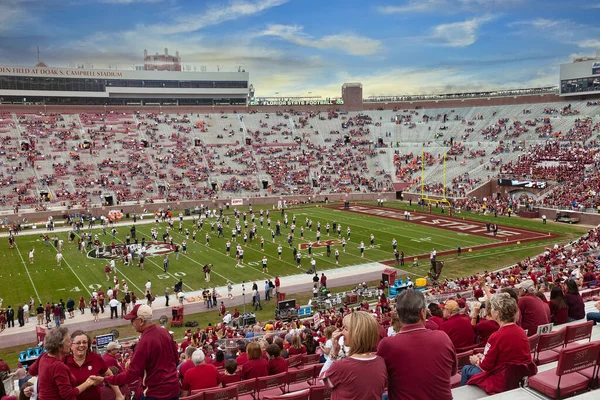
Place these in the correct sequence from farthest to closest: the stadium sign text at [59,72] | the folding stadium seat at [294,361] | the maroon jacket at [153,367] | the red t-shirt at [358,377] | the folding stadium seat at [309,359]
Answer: the stadium sign text at [59,72], the folding stadium seat at [309,359], the folding stadium seat at [294,361], the maroon jacket at [153,367], the red t-shirt at [358,377]

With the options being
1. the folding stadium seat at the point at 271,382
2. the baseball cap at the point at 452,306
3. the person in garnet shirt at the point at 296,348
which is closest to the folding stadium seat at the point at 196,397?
the folding stadium seat at the point at 271,382

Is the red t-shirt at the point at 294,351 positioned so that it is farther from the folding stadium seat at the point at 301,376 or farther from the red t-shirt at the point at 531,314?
the red t-shirt at the point at 531,314

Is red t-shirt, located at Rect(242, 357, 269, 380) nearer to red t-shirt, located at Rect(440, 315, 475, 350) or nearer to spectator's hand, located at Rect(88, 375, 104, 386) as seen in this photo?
spectator's hand, located at Rect(88, 375, 104, 386)

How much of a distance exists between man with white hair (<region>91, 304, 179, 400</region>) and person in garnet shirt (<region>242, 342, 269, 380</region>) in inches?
67.5

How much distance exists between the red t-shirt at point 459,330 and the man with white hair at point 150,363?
359cm

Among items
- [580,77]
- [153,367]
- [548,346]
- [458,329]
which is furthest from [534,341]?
[580,77]

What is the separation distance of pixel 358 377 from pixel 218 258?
27.2 metres

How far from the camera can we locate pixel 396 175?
63188mm

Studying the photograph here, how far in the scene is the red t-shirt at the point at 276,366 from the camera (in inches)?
287

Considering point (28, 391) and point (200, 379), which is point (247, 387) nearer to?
point (200, 379)

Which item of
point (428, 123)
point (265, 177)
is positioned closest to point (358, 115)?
point (428, 123)

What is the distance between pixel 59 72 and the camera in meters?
74.2

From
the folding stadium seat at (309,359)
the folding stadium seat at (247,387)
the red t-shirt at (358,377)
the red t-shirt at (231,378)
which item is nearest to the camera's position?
the red t-shirt at (358,377)

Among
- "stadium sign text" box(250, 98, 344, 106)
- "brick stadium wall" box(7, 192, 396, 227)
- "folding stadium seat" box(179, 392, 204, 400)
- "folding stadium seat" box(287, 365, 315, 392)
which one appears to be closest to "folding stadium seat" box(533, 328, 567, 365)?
"folding stadium seat" box(287, 365, 315, 392)
